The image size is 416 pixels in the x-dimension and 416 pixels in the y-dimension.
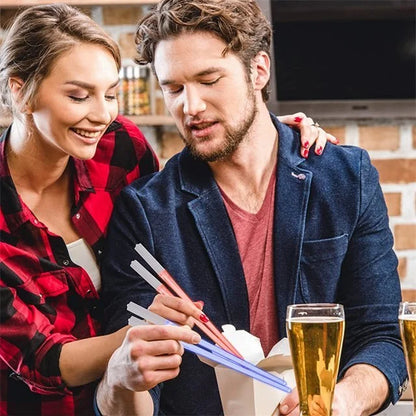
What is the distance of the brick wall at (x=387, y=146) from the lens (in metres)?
2.67

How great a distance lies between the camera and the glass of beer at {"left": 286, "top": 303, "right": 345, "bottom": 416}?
1028mm

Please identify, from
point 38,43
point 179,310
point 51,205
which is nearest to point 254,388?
point 179,310

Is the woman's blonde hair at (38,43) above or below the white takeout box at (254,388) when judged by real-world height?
above

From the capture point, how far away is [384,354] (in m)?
1.49

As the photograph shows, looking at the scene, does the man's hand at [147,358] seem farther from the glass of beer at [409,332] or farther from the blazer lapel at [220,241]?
the blazer lapel at [220,241]

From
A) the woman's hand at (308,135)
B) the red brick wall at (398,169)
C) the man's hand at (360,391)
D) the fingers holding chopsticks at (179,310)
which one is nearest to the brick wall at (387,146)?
the red brick wall at (398,169)

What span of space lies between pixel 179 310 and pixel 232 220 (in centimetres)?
58

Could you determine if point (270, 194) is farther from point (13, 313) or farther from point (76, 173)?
point (13, 313)

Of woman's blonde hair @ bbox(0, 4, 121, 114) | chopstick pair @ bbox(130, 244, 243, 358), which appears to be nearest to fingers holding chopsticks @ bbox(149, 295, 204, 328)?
chopstick pair @ bbox(130, 244, 243, 358)

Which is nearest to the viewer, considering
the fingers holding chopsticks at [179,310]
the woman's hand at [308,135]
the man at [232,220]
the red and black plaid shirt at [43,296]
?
the fingers holding chopsticks at [179,310]

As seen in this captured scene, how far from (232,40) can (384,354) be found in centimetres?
67

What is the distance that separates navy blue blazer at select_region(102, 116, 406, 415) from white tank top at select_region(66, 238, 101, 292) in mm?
23

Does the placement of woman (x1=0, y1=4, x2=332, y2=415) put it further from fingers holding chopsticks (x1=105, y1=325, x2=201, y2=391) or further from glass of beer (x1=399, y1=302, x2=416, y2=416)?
glass of beer (x1=399, y1=302, x2=416, y2=416)

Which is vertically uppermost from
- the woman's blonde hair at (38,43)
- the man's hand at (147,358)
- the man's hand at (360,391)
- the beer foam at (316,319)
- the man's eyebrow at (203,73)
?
the woman's blonde hair at (38,43)
